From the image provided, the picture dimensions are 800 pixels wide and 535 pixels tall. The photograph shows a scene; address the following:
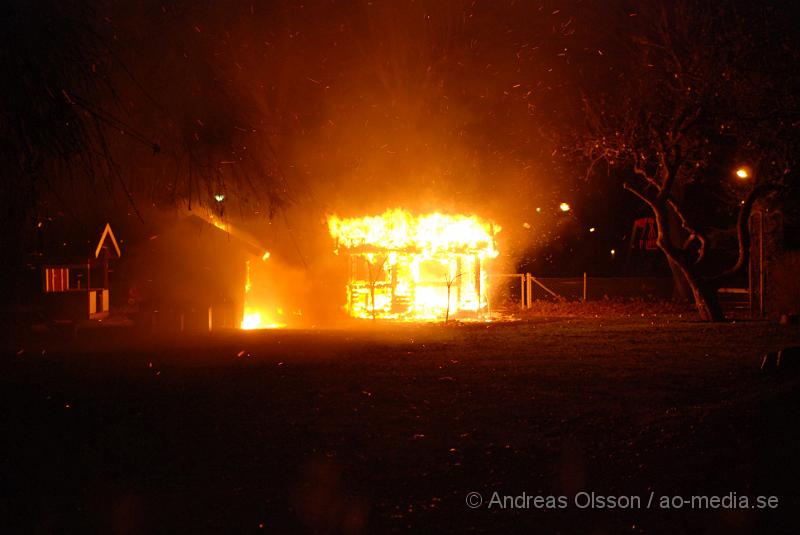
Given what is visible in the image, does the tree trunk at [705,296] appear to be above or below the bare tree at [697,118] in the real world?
below

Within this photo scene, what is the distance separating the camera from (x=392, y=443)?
315 inches

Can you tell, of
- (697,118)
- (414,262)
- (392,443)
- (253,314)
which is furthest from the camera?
(414,262)

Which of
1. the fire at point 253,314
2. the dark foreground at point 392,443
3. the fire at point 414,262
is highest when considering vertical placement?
the fire at point 414,262

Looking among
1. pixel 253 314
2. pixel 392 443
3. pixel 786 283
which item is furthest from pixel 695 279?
pixel 392 443

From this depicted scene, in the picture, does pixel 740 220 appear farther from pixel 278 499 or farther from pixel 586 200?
pixel 586 200

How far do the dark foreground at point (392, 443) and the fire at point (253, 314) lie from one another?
36.6 feet

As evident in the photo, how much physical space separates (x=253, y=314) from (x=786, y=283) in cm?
1649

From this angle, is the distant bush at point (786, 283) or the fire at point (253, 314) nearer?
the distant bush at point (786, 283)

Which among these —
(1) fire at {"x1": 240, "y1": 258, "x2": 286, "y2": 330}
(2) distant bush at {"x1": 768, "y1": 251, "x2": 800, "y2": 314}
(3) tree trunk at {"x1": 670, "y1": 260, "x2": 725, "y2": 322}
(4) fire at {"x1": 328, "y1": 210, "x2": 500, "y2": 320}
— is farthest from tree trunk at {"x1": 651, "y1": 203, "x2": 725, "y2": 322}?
(1) fire at {"x1": 240, "y1": 258, "x2": 286, "y2": 330}

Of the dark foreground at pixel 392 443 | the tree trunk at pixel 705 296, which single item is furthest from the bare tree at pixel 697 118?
the dark foreground at pixel 392 443

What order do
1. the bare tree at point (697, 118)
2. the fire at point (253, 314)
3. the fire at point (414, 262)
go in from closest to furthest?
the bare tree at point (697, 118), the fire at point (253, 314), the fire at point (414, 262)

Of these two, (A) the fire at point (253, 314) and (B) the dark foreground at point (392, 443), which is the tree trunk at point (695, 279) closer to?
(B) the dark foreground at point (392, 443)

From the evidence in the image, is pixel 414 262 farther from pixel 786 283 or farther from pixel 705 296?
pixel 786 283

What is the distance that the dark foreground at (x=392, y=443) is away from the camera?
5.89 metres
